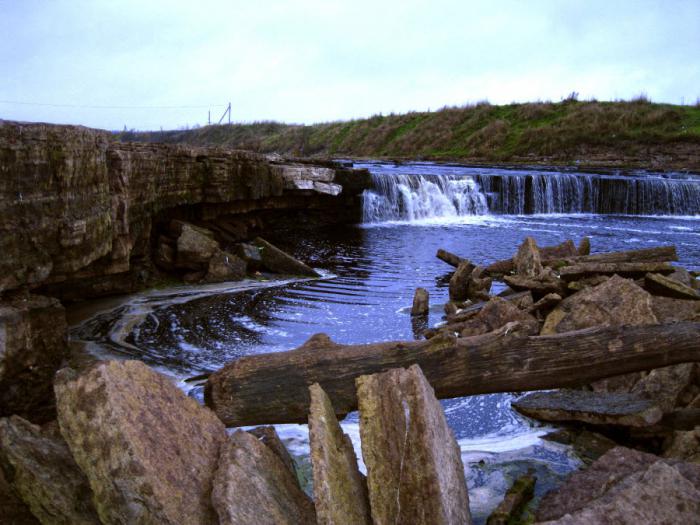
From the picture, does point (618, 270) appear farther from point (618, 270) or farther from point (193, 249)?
point (193, 249)

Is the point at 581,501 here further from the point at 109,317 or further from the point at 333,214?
the point at 333,214

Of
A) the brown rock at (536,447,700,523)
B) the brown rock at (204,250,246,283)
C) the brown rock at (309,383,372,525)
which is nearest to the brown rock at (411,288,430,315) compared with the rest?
the brown rock at (204,250,246,283)

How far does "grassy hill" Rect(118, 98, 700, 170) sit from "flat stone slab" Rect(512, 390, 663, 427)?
31.5 meters

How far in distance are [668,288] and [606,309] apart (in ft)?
3.89

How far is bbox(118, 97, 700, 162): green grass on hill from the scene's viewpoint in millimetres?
36938

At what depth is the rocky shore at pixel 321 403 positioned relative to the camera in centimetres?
283

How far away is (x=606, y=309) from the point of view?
19.8 feet

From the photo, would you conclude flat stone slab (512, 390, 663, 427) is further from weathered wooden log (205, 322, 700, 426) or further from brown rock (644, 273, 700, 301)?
brown rock (644, 273, 700, 301)

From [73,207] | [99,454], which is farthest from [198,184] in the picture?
[99,454]

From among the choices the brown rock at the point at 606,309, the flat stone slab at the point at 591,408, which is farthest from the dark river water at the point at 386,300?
the brown rock at the point at 606,309

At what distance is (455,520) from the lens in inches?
→ 116

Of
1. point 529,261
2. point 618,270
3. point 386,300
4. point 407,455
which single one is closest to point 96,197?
point 386,300

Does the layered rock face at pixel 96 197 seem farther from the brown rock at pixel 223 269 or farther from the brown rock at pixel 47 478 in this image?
the brown rock at pixel 47 478

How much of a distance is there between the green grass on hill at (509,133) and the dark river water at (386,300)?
49.7ft
